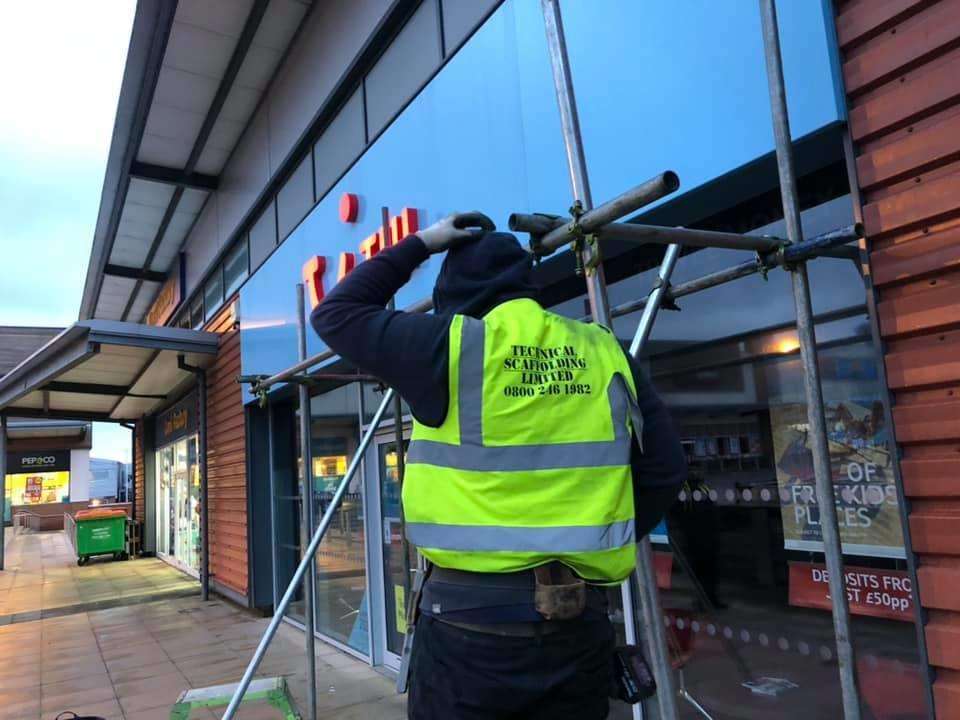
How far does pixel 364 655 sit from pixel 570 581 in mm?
5498

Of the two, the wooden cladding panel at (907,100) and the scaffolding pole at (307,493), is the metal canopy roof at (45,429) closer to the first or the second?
the scaffolding pole at (307,493)

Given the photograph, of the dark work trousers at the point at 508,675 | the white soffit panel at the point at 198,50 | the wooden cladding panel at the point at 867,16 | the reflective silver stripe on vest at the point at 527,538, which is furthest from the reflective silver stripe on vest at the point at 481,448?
the white soffit panel at the point at 198,50

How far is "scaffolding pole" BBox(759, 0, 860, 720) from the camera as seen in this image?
1970 mm

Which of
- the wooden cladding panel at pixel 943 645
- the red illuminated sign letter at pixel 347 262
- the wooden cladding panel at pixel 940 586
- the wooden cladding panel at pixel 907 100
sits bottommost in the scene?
the wooden cladding panel at pixel 943 645

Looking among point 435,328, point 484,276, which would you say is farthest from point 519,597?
point 484,276

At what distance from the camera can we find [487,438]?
1596 millimetres

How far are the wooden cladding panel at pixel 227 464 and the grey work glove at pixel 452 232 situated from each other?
315 inches

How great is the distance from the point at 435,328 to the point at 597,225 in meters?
0.58

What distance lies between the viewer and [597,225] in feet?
6.25

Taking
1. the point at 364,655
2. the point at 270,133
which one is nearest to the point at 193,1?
the point at 270,133

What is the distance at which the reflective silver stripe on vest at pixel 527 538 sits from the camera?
1.54 metres

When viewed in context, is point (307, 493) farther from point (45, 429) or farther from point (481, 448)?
point (45, 429)

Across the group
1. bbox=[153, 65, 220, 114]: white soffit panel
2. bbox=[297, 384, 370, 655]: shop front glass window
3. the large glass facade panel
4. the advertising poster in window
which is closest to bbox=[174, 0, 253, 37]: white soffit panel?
bbox=[153, 65, 220, 114]: white soffit panel

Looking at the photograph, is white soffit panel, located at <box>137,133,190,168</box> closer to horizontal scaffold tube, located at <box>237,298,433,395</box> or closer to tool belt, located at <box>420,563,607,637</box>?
horizontal scaffold tube, located at <box>237,298,433,395</box>
